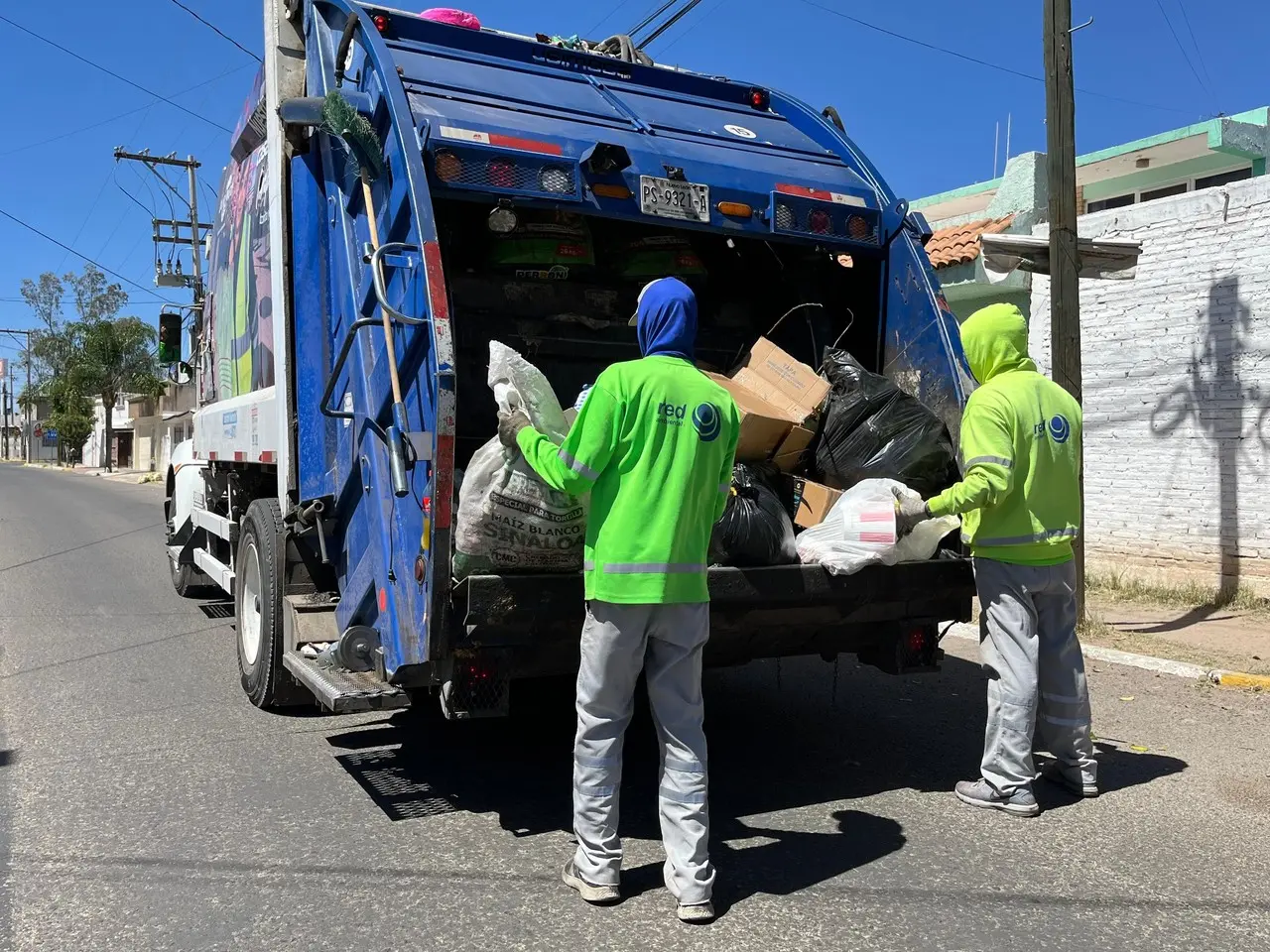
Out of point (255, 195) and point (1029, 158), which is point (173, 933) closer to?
point (255, 195)

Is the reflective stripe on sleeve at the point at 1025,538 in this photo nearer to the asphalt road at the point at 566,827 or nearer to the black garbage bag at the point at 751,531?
the black garbage bag at the point at 751,531

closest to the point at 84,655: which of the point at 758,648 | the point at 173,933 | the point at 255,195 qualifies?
the point at 255,195

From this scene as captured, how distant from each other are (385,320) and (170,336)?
18.4 feet

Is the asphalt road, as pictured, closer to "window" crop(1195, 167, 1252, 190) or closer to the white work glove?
the white work glove

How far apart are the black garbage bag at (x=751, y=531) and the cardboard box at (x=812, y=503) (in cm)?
21

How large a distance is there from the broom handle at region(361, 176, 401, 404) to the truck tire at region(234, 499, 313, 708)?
137 centimetres

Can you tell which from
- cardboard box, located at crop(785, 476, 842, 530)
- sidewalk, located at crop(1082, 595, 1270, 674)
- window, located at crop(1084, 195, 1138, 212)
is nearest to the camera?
cardboard box, located at crop(785, 476, 842, 530)

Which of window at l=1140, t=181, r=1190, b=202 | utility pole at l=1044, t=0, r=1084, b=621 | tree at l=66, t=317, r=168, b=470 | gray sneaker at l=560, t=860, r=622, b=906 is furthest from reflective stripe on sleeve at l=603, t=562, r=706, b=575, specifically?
tree at l=66, t=317, r=168, b=470

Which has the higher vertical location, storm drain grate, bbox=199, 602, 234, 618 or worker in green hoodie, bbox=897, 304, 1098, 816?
worker in green hoodie, bbox=897, 304, 1098, 816

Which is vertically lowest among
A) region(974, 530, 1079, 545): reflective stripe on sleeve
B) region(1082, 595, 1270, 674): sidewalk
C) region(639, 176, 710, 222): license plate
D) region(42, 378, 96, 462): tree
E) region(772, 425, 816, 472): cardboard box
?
region(1082, 595, 1270, 674): sidewalk

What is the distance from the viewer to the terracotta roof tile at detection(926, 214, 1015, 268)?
36.3ft

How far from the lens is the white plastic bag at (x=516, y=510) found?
339 centimetres

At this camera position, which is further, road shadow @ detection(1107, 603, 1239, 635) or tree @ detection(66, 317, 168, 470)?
tree @ detection(66, 317, 168, 470)

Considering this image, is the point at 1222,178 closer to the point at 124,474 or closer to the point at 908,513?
the point at 908,513
